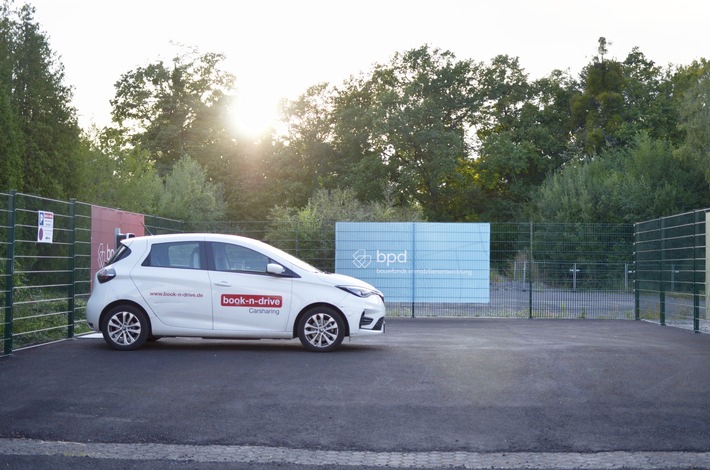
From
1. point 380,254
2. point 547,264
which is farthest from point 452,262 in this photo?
point 547,264

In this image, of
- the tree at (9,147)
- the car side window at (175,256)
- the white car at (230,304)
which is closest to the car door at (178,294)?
the white car at (230,304)

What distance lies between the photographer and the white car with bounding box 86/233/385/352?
12.9m

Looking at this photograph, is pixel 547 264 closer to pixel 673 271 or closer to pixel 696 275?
pixel 673 271

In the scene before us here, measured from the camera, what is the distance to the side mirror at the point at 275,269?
1287 centimetres

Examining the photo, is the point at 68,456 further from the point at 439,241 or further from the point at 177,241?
the point at 439,241

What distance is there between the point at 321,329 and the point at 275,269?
1.08m

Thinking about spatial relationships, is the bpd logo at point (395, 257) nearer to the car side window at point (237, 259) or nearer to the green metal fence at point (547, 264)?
the green metal fence at point (547, 264)

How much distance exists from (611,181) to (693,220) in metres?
23.9

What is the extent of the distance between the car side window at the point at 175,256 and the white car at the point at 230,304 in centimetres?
7

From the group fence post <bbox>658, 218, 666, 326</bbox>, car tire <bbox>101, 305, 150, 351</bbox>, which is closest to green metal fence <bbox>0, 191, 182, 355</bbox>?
car tire <bbox>101, 305, 150, 351</bbox>

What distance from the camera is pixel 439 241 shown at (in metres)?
21.6

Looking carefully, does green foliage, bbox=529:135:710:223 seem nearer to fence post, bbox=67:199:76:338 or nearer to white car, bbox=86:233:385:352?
white car, bbox=86:233:385:352

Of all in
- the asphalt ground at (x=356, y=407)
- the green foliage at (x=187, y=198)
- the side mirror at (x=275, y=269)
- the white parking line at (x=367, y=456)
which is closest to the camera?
the white parking line at (x=367, y=456)

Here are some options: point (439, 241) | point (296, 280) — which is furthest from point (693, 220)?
point (296, 280)
